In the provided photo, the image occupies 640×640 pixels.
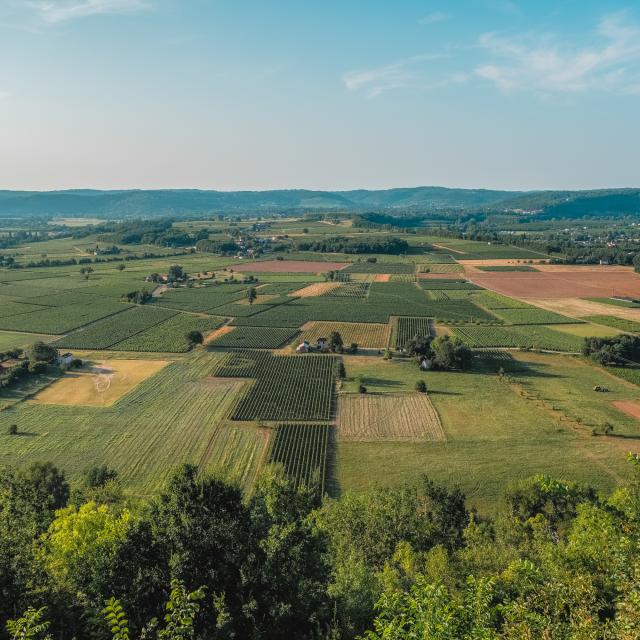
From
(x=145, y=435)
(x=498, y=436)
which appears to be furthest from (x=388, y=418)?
(x=145, y=435)

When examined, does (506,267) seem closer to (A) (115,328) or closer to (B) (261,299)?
(B) (261,299)

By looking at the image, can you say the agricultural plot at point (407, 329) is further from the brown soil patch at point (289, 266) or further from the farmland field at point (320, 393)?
the brown soil patch at point (289, 266)

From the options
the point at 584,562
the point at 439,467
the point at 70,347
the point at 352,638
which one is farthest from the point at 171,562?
the point at 70,347

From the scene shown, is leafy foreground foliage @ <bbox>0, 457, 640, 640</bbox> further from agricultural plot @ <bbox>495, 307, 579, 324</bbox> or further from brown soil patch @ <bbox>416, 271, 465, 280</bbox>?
brown soil patch @ <bbox>416, 271, 465, 280</bbox>

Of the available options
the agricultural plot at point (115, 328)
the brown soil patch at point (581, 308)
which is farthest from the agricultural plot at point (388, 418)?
the brown soil patch at point (581, 308)

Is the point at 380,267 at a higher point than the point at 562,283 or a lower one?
higher

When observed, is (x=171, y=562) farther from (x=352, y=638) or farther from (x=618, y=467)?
(x=618, y=467)

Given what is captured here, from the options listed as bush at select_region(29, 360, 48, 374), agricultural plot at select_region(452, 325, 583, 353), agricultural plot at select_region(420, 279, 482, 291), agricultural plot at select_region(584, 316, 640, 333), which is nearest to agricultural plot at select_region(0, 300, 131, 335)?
bush at select_region(29, 360, 48, 374)
